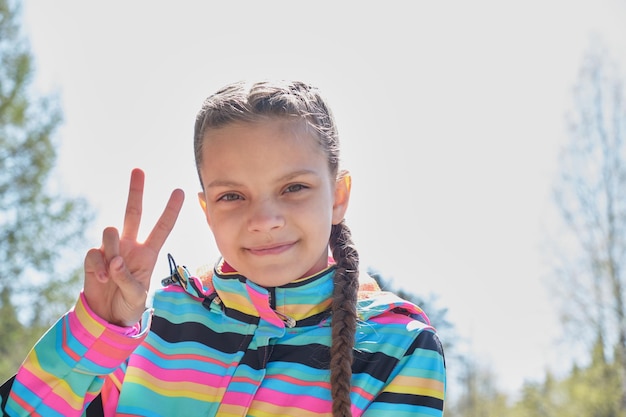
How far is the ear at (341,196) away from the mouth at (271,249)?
221mm

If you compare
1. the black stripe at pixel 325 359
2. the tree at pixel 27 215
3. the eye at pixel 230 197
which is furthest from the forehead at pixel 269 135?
the tree at pixel 27 215

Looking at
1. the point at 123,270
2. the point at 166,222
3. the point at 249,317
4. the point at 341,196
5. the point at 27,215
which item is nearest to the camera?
the point at 123,270

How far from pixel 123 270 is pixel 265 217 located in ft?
1.09

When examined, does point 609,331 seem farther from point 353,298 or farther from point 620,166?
point 353,298

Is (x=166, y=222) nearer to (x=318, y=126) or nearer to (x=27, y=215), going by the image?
(x=318, y=126)

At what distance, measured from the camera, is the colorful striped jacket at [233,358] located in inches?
60.4

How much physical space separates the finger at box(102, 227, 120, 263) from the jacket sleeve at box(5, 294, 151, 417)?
0.11 m

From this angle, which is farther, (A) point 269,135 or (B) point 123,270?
(A) point 269,135

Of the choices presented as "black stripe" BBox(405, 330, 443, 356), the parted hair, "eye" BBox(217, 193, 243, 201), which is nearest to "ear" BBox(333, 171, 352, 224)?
the parted hair

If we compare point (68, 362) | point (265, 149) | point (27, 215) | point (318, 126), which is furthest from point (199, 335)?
point (27, 215)

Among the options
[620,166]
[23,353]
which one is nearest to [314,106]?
[23,353]

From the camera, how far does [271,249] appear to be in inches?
66.7

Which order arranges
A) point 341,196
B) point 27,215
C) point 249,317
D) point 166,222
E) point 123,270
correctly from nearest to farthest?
1. point 123,270
2. point 166,222
3. point 249,317
4. point 341,196
5. point 27,215

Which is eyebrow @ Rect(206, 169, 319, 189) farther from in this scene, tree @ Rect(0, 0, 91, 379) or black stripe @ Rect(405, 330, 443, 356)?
tree @ Rect(0, 0, 91, 379)
